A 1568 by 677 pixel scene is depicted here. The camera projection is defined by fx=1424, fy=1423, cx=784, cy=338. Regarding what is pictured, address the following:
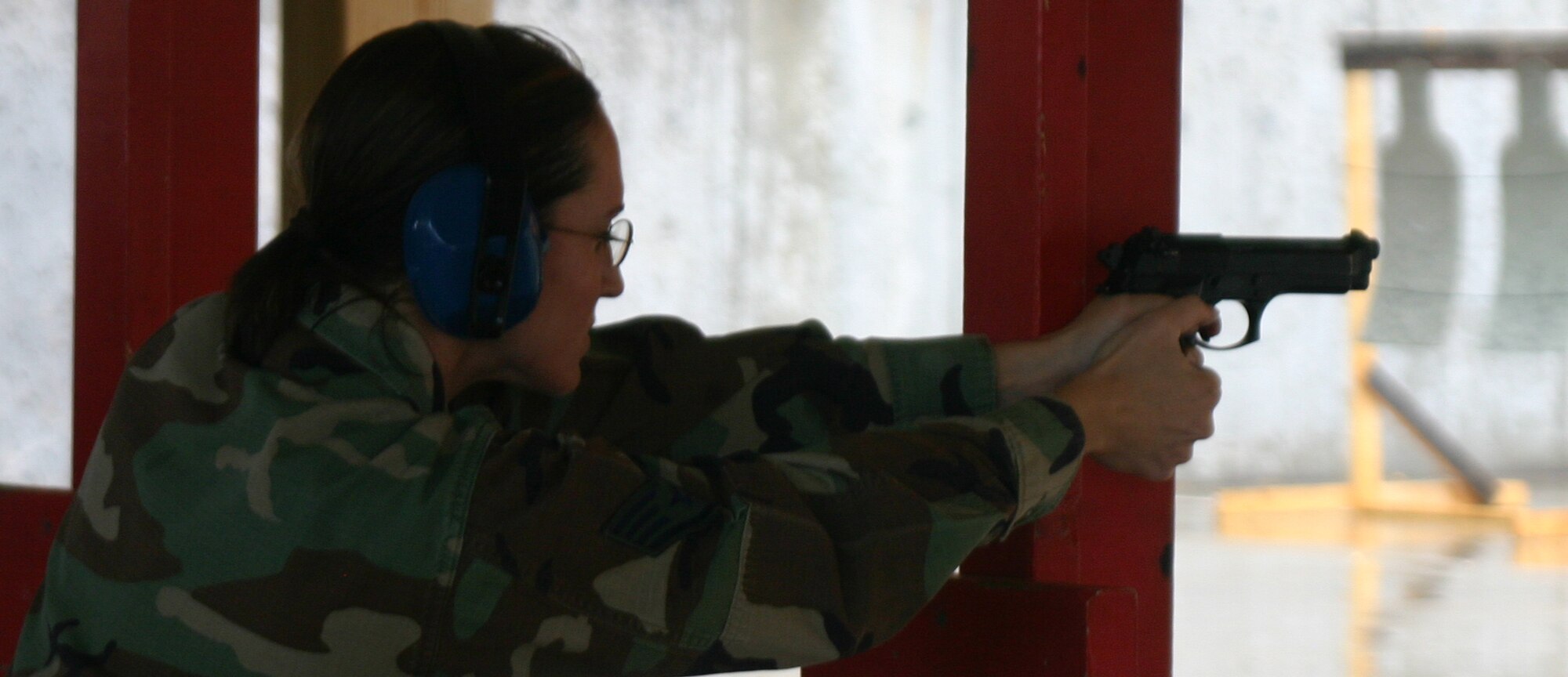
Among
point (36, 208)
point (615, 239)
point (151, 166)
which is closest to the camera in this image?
point (615, 239)

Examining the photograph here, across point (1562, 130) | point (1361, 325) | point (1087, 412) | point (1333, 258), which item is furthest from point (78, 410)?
point (1562, 130)

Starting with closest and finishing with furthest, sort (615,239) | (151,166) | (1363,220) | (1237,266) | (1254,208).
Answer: (615,239) < (1237,266) < (151,166) < (1363,220) < (1254,208)

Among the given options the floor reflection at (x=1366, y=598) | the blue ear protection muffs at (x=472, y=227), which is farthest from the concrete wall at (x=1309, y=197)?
the blue ear protection muffs at (x=472, y=227)

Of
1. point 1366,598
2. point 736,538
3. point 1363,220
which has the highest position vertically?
point 1363,220

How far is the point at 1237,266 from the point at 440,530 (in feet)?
1.93

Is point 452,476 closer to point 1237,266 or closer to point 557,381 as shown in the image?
point 557,381

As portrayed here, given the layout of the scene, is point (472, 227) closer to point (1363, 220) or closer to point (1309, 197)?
point (1363, 220)

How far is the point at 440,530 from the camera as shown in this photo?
716mm

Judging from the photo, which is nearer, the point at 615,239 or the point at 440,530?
the point at 440,530

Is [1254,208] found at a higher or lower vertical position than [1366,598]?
higher

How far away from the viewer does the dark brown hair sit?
787 millimetres

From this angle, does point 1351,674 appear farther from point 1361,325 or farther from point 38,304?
point 38,304

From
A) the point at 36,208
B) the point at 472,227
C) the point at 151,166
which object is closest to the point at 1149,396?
the point at 472,227

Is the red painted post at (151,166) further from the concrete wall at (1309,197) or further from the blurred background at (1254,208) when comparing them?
the concrete wall at (1309,197)
